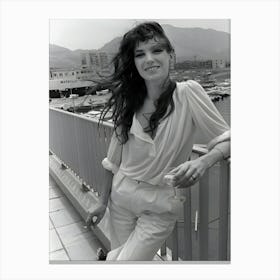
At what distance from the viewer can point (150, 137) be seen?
112 centimetres

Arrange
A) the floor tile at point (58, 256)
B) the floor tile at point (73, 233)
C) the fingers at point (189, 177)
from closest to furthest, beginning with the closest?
1. the fingers at point (189, 177)
2. the floor tile at point (58, 256)
3. the floor tile at point (73, 233)

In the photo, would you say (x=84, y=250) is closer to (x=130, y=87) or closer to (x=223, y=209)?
(x=223, y=209)

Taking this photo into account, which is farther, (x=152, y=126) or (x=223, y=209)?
(x=223, y=209)

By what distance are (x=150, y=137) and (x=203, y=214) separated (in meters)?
0.48

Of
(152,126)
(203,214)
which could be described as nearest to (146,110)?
(152,126)

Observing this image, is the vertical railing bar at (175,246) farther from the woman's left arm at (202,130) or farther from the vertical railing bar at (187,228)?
the woman's left arm at (202,130)

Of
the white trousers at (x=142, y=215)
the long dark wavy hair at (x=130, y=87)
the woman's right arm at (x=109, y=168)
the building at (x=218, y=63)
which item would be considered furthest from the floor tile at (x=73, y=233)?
the building at (x=218, y=63)

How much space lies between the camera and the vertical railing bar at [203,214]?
1.27 m

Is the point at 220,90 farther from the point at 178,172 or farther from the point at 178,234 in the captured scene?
the point at 178,234

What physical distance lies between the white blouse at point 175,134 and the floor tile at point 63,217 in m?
0.52

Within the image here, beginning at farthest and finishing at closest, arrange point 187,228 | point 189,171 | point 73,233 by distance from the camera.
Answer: point 73,233
point 187,228
point 189,171

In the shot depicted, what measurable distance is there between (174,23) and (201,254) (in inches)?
42.3
